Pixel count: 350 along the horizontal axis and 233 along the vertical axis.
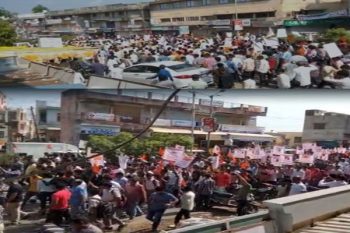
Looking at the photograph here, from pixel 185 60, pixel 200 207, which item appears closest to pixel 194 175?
pixel 200 207

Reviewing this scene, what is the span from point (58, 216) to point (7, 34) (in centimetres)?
154

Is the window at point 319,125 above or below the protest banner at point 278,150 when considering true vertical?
above

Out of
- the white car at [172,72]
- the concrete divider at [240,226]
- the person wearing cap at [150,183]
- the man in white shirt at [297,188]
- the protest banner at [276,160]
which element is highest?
the white car at [172,72]

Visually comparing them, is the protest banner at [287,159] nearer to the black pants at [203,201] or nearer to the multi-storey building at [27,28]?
the black pants at [203,201]

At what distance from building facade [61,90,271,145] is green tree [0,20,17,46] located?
1.73ft

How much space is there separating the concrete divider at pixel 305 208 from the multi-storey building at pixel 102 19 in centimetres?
145

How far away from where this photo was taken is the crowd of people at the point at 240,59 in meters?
4.53

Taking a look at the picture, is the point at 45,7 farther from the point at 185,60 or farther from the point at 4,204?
the point at 4,204

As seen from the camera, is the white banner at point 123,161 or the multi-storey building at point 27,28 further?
the white banner at point 123,161

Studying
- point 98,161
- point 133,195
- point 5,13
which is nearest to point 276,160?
point 98,161

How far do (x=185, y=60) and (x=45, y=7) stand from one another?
3.39 ft

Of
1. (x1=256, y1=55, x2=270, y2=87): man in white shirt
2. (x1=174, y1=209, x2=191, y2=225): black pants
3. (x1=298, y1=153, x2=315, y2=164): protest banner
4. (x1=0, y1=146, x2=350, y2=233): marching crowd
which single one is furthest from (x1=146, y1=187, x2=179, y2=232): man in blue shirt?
(x1=298, y1=153, x2=315, y2=164): protest banner

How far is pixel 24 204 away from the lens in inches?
237

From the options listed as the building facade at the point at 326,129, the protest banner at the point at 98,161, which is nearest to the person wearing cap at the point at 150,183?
the protest banner at the point at 98,161
